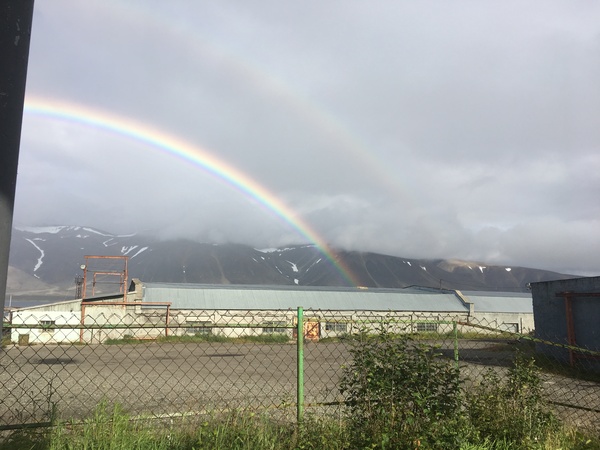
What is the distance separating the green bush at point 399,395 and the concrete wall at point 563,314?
14197 mm

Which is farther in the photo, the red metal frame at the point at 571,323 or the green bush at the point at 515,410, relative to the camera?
the red metal frame at the point at 571,323

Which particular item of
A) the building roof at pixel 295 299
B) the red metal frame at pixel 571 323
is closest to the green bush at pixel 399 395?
the red metal frame at pixel 571 323

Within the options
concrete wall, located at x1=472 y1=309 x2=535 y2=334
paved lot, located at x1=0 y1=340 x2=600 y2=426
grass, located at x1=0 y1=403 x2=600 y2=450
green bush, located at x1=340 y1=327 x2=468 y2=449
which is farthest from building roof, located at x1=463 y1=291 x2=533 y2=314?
green bush, located at x1=340 y1=327 x2=468 y2=449

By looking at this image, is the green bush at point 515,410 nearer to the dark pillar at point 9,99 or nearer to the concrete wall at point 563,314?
the dark pillar at point 9,99

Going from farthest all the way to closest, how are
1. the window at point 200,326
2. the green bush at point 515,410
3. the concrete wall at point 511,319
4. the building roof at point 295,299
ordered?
the concrete wall at point 511,319, the building roof at point 295,299, the window at point 200,326, the green bush at point 515,410

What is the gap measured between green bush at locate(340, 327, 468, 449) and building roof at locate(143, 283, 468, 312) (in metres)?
35.0

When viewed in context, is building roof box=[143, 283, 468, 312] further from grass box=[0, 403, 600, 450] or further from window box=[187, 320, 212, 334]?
grass box=[0, 403, 600, 450]

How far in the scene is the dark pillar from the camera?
214 centimetres

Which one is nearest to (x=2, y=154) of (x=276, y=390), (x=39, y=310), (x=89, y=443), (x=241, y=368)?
(x=89, y=443)

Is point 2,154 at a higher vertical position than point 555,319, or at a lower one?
higher

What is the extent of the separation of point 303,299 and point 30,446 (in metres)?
41.2

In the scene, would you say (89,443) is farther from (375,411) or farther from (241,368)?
(241,368)

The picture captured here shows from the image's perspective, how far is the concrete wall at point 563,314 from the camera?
621 inches

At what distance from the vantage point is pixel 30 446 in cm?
428
